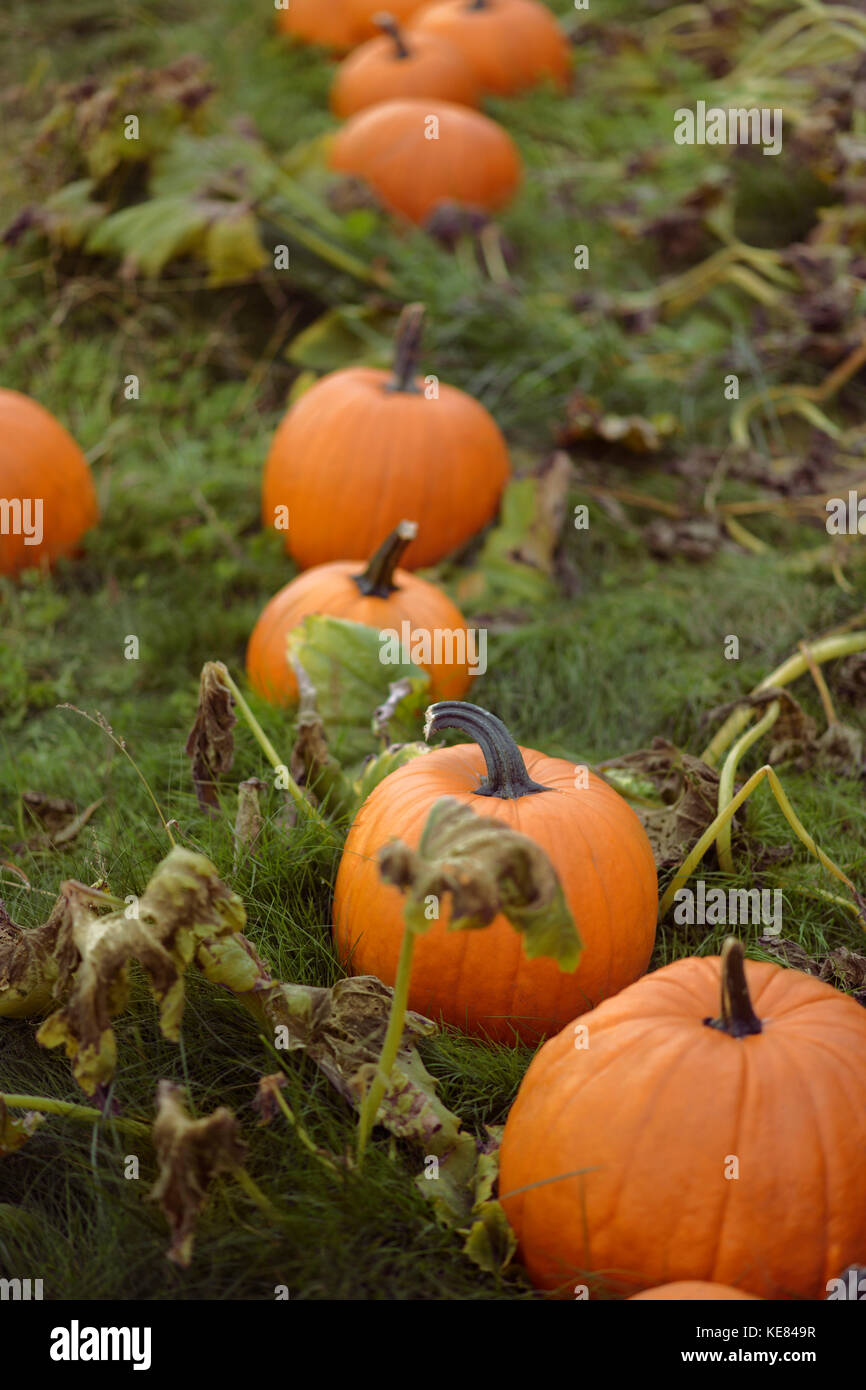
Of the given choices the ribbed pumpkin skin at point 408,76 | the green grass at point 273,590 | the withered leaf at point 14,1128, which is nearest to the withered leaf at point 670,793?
the green grass at point 273,590

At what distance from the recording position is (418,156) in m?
5.72

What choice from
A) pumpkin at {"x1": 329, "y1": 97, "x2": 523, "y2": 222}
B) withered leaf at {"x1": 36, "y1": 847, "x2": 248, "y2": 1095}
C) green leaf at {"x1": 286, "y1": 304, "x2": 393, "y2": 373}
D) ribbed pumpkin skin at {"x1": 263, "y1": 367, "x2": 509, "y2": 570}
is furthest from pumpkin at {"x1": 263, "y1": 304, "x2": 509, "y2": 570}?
withered leaf at {"x1": 36, "y1": 847, "x2": 248, "y2": 1095}

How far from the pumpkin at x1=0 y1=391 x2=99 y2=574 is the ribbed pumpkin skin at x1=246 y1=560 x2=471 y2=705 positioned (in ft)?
3.29

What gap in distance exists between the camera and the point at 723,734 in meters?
3.02

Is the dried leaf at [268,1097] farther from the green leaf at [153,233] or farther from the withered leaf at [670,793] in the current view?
the green leaf at [153,233]

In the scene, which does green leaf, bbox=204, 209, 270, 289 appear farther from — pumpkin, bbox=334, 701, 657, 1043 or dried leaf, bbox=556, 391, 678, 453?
pumpkin, bbox=334, 701, 657, 1043

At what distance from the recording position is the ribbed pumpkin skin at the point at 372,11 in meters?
7.37

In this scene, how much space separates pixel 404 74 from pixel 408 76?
0.08ft

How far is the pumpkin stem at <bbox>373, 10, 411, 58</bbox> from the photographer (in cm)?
607

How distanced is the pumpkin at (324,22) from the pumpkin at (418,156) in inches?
75.7

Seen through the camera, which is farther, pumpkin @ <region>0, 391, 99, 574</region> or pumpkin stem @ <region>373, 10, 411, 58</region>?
pumpkin stem @ <region>373, 10, 411, 58</region>

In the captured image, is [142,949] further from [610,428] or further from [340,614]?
[610,428]
